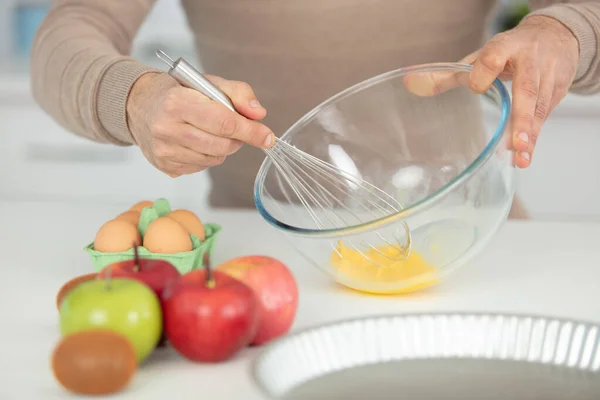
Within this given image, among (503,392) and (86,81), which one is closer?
(503,392)

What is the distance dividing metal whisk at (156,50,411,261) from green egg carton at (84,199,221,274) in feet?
0.33

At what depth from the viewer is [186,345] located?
596 mm

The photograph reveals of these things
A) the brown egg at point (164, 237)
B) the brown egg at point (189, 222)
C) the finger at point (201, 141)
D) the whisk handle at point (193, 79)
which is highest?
the whisk handle at point (193, 79)

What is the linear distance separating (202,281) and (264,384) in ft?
0.34

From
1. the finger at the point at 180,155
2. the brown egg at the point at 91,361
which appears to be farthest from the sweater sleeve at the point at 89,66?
the brown egg at the point at 91,361

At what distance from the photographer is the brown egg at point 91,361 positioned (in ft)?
1.75

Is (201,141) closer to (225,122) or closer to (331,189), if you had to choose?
(225,122)

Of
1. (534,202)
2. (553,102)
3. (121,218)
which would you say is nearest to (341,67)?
(553,102)

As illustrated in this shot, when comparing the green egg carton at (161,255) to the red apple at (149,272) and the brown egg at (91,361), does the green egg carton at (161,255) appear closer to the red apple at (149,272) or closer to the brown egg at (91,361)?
the red apple at (149,272)

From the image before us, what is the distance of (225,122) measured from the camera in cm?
77

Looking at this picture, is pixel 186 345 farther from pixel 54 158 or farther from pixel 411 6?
pixel 54 158

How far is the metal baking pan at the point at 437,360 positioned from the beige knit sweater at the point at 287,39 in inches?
22.4

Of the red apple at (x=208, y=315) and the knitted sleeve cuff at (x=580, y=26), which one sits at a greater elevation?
the knitted sleeve cuff at (x=580, y=26)

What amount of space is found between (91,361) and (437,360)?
237 millimetres
